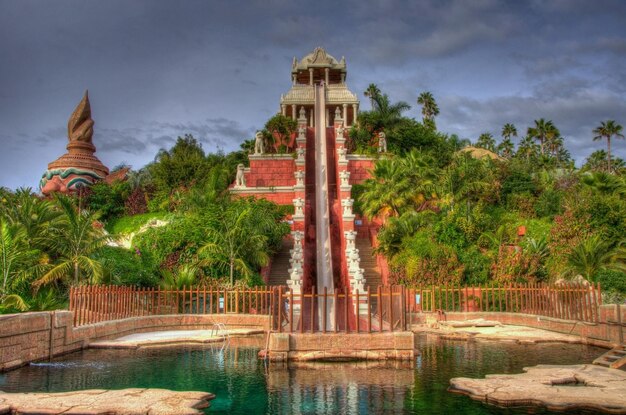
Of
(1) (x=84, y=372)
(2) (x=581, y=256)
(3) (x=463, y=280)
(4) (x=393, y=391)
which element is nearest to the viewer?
(4) (x=393, y=391)

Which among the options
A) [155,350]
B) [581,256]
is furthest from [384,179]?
[155,350]

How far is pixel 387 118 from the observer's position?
3750 cm

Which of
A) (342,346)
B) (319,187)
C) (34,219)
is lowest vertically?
(342,346)

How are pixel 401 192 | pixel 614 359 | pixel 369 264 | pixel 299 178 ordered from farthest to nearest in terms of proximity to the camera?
pixel 299 178
pixel 401 192
pixel 369 264
pixel 614 359

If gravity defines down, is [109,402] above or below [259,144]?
below

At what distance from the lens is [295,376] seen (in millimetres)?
10172

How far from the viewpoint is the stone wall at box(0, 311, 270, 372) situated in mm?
10805

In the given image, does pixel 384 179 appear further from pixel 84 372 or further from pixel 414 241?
pixel 84 372

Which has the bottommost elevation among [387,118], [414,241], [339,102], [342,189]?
[414,241]

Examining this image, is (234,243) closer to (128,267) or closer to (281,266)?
(128,267)

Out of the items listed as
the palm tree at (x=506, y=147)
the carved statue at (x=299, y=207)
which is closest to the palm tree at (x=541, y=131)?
the palm tree at (x=506, y=147)

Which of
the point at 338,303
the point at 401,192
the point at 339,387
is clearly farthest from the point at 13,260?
the point at 401,192

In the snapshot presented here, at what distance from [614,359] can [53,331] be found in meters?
11.8

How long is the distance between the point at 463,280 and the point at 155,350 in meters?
12.6
